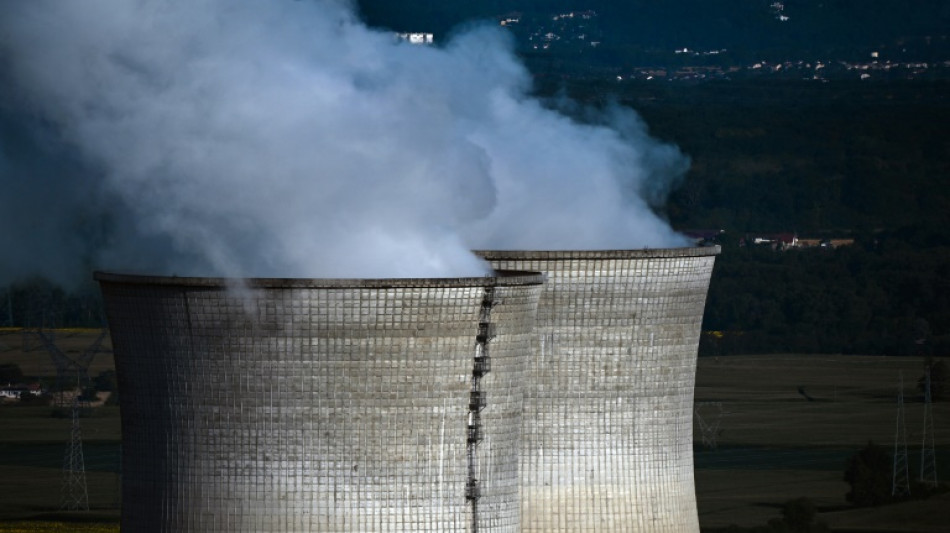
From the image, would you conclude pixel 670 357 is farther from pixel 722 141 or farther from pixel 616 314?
pixel 722 141

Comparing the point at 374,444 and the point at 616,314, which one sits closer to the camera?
the point at 374,444

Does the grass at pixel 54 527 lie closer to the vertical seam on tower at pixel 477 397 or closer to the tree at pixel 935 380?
the vertical seam on tower at pixel 477 397

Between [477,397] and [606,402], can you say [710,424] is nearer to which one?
[606,402]

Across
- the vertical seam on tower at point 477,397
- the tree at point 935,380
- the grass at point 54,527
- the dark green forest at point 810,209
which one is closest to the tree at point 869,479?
the grass at point 54,527

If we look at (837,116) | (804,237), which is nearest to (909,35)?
(837,116)

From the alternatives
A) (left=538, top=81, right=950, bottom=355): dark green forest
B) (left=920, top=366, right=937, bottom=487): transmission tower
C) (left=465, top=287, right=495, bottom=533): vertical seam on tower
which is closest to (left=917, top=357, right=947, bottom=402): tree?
(left=920, top=366, right=937, bottom=487): transmission tower

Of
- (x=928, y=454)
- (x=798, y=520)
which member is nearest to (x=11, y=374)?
(x=928, y=454)
